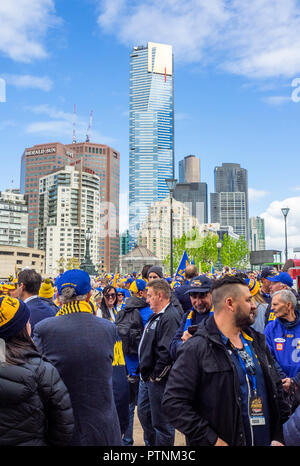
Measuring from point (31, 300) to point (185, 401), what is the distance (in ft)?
10.5

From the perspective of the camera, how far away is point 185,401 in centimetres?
285

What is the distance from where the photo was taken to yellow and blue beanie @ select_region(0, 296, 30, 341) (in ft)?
9.20

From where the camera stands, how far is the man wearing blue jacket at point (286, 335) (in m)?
4.78

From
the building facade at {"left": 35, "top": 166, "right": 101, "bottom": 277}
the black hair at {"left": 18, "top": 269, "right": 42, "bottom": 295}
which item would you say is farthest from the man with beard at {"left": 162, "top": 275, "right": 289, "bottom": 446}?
the building facade at {"left": 35, "top": 166, "right": 101, "bottom": 277}

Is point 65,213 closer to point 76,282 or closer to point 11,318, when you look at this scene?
point 76,282

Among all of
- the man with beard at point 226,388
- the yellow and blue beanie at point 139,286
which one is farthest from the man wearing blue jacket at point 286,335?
the yellow and blue beanie at point 139,286

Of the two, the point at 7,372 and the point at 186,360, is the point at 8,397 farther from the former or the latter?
the point at 186,360

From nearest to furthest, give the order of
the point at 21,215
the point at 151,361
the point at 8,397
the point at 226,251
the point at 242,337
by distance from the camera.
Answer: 1. the point at 8,397
2. the point at 242,337
3. the point at 151,361
4. the point at 226,251
5. the point at 21,215

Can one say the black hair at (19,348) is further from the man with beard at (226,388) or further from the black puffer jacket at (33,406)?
the man with beard at (226,388)

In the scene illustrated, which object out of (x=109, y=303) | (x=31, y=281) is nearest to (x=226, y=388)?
(x=31, y=281)

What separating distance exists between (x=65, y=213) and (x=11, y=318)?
191 m

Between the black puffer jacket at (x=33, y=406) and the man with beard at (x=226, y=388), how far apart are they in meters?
0.77

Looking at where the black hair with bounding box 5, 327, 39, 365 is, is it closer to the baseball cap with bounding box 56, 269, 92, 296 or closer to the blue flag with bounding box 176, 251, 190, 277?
the baseball cap with bounding box 56, 269, 92, 296
